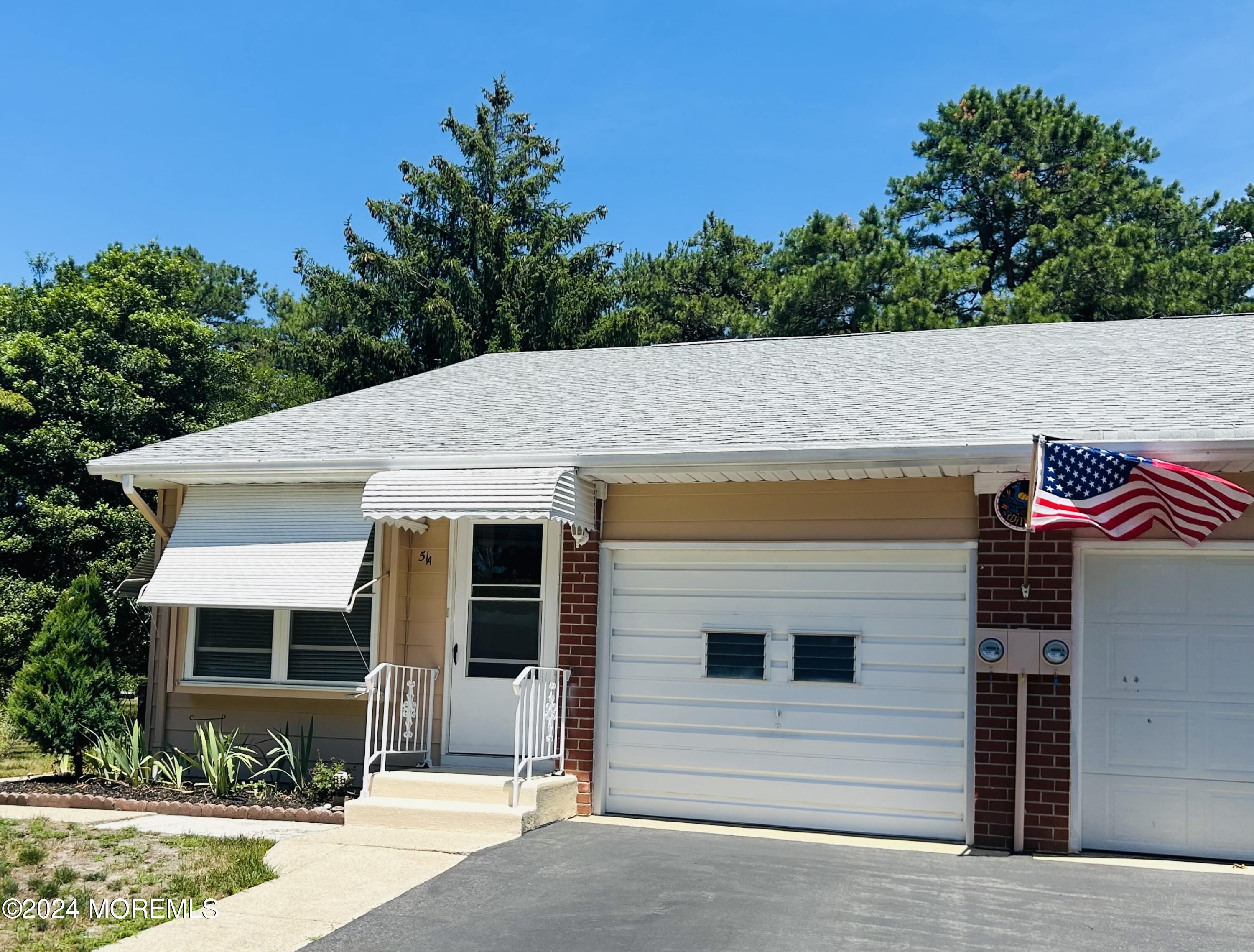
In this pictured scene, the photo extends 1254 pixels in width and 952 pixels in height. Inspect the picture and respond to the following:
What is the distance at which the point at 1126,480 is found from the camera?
712 cm

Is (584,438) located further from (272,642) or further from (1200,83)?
(1200,83)

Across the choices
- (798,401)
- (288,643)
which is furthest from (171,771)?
(798,401)

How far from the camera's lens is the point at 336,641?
10000 millimetres

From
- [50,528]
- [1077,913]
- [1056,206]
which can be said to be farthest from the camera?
[1056,206]

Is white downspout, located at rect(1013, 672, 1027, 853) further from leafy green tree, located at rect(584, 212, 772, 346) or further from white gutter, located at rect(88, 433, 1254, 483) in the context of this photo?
leafy green tree, located at rect(584, 212, 772, 346)

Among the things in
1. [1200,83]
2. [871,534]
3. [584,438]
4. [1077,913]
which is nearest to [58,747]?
[584,438]

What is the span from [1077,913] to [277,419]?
8405 mm

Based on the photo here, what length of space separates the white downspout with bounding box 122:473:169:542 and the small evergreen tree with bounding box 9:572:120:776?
849mm

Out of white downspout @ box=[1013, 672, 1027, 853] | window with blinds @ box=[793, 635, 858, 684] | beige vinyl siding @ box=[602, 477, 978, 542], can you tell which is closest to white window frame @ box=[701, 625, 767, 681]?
window with blinds @ box=[793, 635, 858, 684]

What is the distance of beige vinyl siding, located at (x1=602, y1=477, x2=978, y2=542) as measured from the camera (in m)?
8.47

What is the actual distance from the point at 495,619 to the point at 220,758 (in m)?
2.47

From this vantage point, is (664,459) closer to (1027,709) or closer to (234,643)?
(1027,709)

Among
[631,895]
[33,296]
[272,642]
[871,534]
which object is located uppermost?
[33,296]

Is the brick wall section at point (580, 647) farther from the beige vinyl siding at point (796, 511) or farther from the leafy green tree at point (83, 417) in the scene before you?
the leafy green tree at point (83, 417)
